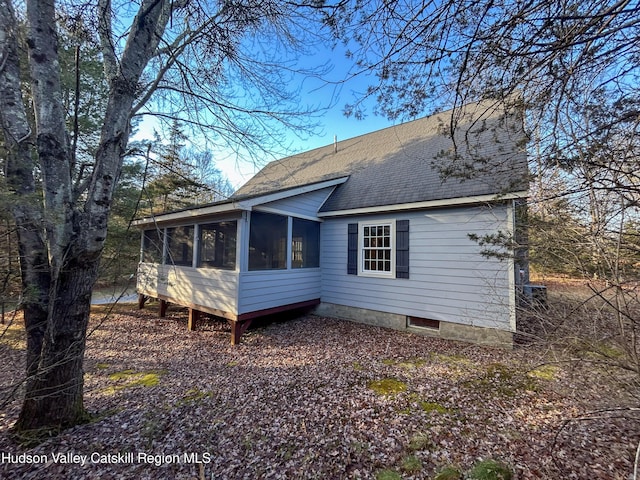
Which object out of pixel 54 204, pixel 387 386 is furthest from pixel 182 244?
pixel 387 386

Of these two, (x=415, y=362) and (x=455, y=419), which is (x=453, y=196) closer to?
(x=415, y=362)

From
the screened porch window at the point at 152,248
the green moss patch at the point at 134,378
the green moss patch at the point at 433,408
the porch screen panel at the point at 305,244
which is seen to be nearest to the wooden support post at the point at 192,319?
the green moss patch at the point at 134,378

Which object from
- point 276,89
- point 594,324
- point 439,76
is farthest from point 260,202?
point 594,324

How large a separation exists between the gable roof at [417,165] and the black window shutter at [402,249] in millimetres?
583

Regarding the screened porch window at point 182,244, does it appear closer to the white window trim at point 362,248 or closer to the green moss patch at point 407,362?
the white window trim at point 362,248

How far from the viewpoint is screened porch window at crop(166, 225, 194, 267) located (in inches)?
267

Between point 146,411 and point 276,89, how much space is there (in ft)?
14.6

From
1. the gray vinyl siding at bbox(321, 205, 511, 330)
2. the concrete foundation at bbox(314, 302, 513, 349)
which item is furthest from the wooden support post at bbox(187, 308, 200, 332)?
the gray vinyl siding at bbox(321, 205, 511, 330)

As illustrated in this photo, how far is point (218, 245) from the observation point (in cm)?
616

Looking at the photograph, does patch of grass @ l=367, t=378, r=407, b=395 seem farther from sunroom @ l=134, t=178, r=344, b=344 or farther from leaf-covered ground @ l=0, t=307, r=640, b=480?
sunroom @ l=134, t=178, r=344, b=344

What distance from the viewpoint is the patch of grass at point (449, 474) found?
2084mm

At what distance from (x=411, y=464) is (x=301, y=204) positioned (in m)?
5.49

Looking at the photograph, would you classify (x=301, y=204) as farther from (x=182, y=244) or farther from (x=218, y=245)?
(x=182, y=244)

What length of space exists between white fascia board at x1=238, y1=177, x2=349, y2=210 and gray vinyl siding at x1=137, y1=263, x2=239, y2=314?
1.48m
